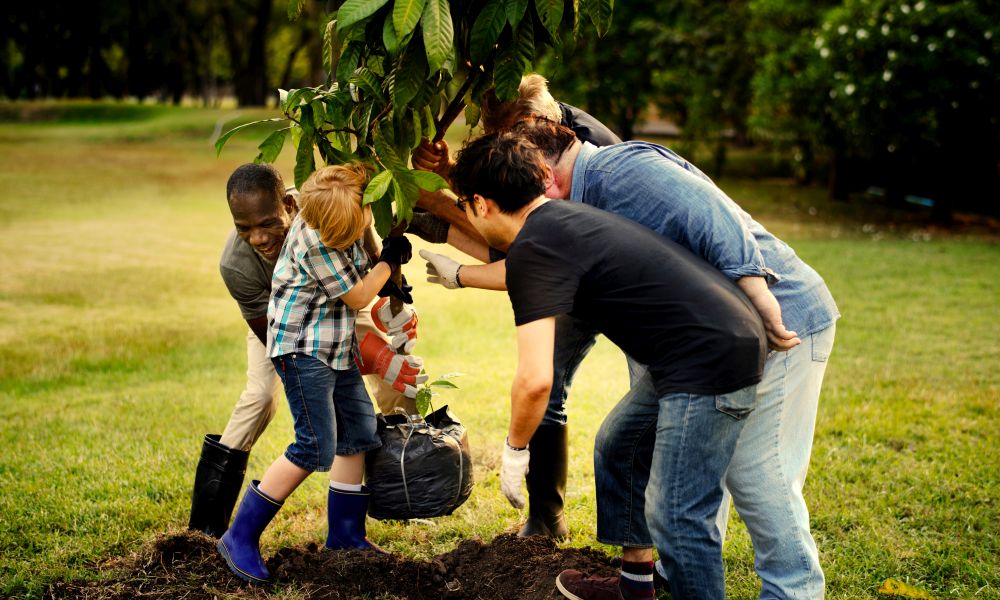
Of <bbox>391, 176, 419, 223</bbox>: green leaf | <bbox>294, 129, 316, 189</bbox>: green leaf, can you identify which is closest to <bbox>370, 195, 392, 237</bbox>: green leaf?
<bbox>391, 176, 419, 223</bbox>: green leaf

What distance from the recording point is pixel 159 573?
4.00 metres

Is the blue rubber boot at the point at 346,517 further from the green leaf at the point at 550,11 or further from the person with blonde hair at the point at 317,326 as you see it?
the green leaf at the point at 550,11

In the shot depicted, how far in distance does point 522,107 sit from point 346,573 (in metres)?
2.07

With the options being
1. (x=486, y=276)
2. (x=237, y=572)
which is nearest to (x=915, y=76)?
(x=486, y=276)

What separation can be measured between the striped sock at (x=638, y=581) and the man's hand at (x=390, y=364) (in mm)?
1179

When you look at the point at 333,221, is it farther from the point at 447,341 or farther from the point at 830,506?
the point at 447,341

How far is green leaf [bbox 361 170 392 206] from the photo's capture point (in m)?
3.23

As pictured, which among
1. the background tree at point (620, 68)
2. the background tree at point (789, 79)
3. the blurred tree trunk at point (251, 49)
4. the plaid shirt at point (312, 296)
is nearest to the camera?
the plaid shirt at point (312, 296)

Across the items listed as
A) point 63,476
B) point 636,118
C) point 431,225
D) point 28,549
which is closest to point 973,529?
point 431,225

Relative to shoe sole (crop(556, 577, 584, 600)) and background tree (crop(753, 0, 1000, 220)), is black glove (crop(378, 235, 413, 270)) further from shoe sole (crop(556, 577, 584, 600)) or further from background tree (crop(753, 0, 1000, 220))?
background tree (crop(753, 0, 1000, 220))

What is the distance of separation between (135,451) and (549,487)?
9.10 feet

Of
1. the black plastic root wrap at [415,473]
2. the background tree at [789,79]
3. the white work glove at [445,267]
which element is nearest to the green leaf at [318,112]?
the white work glove at [445,267]

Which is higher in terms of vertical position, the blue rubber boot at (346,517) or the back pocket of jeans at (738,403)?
the back pocket of jeans at (738,403)

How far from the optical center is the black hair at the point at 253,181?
3.95 metres
